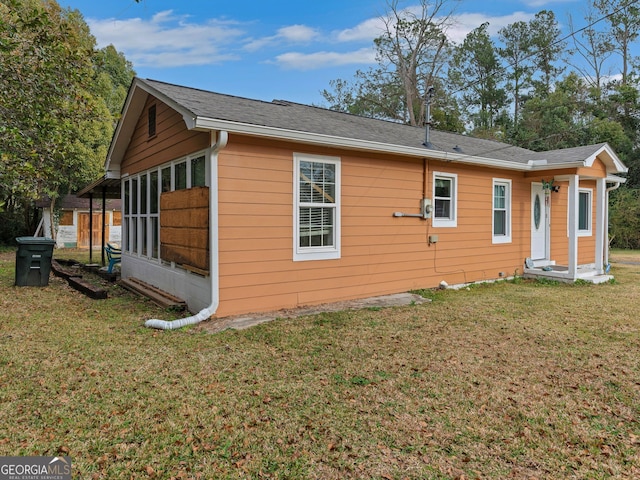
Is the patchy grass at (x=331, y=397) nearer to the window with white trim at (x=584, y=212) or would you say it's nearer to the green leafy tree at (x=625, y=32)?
the window with white trim at (x=584, y=212)

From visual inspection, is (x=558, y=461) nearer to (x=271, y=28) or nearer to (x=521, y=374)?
(x=521, y=374)

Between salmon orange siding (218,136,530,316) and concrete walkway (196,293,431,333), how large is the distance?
144 millimetres

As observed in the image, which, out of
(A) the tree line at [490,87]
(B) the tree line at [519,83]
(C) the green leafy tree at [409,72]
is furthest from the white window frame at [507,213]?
(B) the tree line at [519,83]

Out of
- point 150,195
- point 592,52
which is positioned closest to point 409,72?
point 592,52

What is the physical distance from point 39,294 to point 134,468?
6.34 m

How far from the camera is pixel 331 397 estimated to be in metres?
3.12

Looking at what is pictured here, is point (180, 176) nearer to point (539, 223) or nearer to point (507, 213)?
point (507, 213)

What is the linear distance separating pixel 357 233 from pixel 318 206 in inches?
34.2

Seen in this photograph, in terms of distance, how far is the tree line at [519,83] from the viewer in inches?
843

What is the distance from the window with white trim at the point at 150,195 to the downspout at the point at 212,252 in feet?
1.32

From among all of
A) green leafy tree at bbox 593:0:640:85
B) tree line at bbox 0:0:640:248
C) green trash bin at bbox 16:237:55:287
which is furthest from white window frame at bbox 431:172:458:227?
green leafy tree at bbox 593:0:640:85

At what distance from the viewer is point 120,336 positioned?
470 centimetres

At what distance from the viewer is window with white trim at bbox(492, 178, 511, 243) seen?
8750 millimetres

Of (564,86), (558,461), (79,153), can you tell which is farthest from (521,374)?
(564,86)
